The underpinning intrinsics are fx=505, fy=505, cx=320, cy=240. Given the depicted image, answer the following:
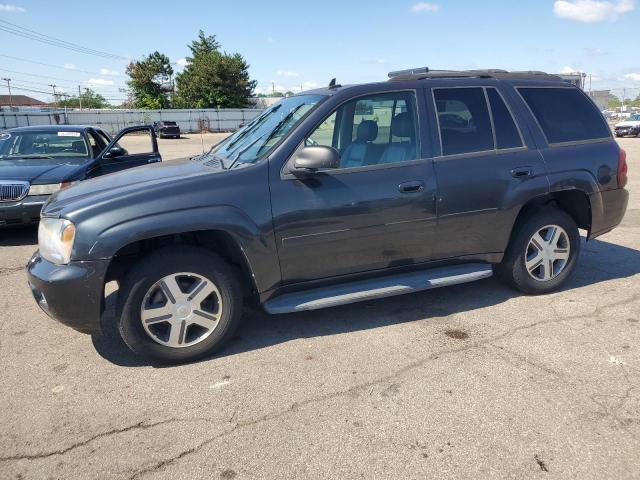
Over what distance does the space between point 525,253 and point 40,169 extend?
6.39 meters

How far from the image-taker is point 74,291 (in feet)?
10.5

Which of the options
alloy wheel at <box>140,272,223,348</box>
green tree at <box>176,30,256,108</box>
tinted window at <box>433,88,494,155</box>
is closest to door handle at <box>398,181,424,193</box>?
tinted window at <box>433,88,494,155</box>

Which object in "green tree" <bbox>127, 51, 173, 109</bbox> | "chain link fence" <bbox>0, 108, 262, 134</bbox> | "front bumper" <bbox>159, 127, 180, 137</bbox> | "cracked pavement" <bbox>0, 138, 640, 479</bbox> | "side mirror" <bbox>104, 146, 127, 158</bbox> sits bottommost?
"cracked pavement" <bbox>0, 138, 640, 479</bbox>

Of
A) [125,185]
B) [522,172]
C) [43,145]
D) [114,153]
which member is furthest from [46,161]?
[522,172]

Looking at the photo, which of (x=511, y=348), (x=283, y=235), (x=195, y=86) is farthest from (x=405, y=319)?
(x=195, y=86)

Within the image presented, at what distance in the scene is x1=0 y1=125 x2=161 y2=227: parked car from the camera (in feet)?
21.8

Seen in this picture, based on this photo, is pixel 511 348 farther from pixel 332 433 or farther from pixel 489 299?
pixel 332 433

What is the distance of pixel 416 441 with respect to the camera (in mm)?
2604

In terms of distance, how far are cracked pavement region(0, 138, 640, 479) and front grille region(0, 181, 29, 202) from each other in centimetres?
280

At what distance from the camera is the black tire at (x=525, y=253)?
14.4ft

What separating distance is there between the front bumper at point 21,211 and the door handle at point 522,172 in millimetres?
5742

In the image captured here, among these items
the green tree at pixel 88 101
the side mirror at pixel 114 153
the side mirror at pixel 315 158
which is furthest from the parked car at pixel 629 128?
the green tree at pixel 88 101

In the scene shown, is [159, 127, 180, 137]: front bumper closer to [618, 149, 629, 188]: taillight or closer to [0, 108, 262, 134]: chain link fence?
Answer: [0, 108, 262, 134]: chain link fence

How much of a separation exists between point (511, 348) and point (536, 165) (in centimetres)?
165
